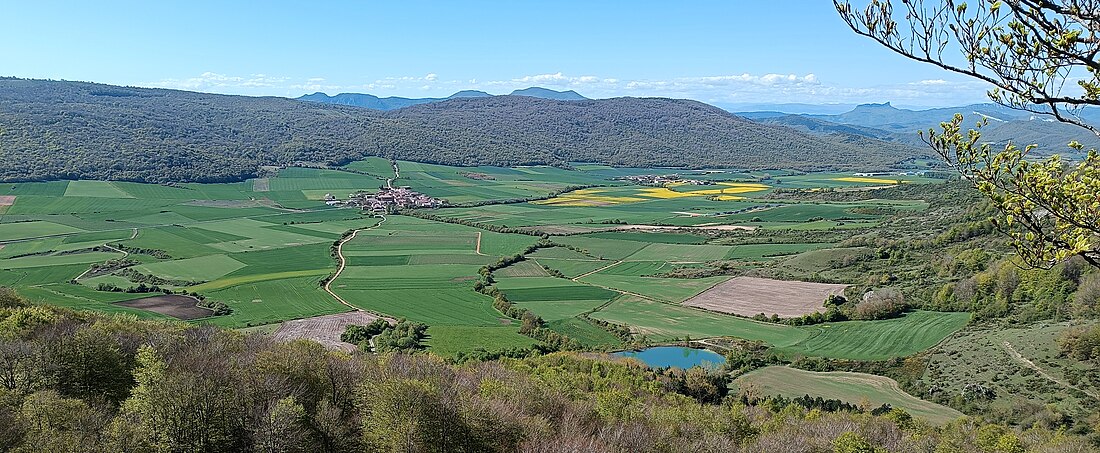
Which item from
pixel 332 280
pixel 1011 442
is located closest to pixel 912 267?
pixel 1011 442

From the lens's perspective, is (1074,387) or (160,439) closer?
(160,439)

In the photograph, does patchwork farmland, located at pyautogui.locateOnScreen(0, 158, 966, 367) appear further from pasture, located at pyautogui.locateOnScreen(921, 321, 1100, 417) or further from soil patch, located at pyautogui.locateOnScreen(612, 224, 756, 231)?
pasture, located at pyautogui.locateOnScreen(921, 321, 1100, 417)

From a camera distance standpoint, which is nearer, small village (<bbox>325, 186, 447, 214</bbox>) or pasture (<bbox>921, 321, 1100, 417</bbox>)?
pasture (<bbox>921, 321, 1100, 417</bbox>)

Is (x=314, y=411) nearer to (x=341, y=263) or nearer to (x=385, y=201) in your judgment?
(x=341, y=263)

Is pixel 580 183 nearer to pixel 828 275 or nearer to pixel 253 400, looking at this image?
pixel 828 275

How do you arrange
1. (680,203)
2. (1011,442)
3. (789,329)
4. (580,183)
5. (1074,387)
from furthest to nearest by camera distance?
(580,183) → (680,203) → (789,329) → (1074,387) → (1011,442)

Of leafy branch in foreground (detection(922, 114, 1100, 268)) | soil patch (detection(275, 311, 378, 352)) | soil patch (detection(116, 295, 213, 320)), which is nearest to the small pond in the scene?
soil patch (detection(275, 311, 378, 352))

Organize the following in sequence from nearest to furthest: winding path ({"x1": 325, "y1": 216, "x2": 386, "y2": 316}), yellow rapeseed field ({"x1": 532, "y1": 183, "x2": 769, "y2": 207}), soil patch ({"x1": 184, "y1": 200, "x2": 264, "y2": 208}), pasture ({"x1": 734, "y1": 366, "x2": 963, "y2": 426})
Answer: pasture ({"x1": 734, "y1": 366, "x2": 963, "y2": 426}), winding path ({"x1": 325, "y1": 216, "x2": 386, "y2": 316}), soil patch ({"x1": 184, "y1": 200, "x2": 264, "y2": 208}), yellow rapeseed field ({"x1": 532, "y1": 183, "x2": 769, "y2": 207})
